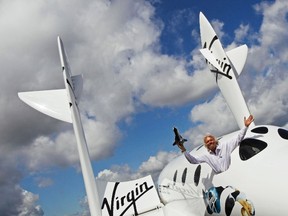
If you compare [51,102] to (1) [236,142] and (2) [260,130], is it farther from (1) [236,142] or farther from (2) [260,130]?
(2) [260,130]

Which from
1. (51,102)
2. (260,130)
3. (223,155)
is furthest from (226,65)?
(223,155)

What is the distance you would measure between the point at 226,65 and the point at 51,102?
1111 cm

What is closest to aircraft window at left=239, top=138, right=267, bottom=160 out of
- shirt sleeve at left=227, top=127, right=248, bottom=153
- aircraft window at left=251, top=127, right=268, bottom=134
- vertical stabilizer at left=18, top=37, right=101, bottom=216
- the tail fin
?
shirt sleeve at left=227, top=127, right=248, bottom=153

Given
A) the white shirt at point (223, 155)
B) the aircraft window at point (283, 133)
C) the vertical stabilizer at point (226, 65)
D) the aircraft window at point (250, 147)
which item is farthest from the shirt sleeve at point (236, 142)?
the vertical stabilizer at point (226, 65)

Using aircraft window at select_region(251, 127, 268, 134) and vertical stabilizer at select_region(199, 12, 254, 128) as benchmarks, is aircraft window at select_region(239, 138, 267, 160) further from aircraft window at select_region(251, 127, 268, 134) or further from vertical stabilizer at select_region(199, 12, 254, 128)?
vertical stabilizer at select_region(199, 12, 254, 128)

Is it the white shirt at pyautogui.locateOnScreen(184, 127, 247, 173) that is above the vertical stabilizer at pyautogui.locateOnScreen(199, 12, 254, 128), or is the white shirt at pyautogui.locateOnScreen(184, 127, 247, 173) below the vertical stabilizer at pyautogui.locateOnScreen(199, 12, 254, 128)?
below

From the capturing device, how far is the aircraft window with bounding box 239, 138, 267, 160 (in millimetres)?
9062

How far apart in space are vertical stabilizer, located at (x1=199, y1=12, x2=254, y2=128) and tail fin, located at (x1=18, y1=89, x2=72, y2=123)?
10.4m

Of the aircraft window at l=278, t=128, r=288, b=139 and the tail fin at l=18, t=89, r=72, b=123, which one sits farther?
the tail fin at l=18, t=89, r=72, b=123

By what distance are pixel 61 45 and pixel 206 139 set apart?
251 inches

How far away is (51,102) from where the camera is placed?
12.5 meters

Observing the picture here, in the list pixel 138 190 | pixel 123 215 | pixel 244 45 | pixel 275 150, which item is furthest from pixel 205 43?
pixel 275 150

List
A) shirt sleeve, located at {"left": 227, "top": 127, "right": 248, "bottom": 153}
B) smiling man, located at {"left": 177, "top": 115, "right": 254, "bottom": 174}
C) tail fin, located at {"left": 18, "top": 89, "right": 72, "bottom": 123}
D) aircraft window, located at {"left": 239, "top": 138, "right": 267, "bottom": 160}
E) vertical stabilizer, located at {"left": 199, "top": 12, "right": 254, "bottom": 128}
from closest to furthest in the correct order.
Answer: aircraft window, located at {"left": 239, "top": 138, "right": 267, "bottom": 160}, smiling man, located at {"left": 177, "top": 115, "right": 254, "bottom": 174}, shirt sleeve, located at {"left": 227, "top": 127, "right": 248, "bottom": 153}, tail fin, located at {"left": 18, "top": 89, "right": 72, "bottom": 123}, vertical stabilizer, located at {"left": 199, "top": 12, "right": 254, "bottom": 128}

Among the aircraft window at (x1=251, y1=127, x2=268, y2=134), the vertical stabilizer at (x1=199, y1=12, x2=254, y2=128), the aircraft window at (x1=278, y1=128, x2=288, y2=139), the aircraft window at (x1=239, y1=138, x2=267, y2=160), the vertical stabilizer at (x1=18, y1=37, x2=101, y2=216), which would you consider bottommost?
the aircraft window at (x1=239, y1=138, x2=267, y2=160)
